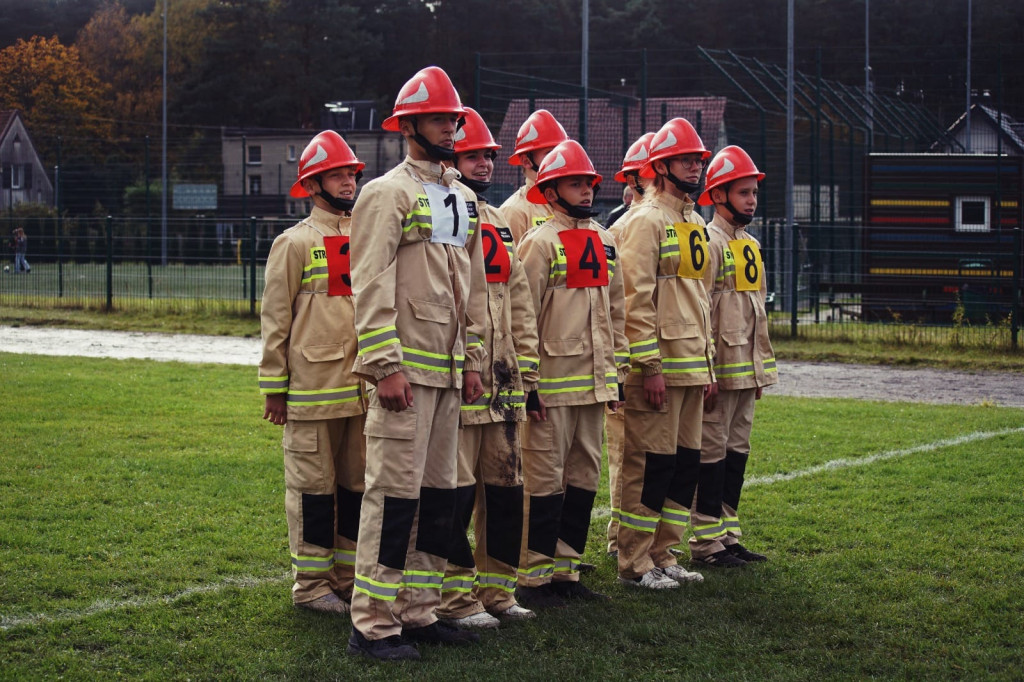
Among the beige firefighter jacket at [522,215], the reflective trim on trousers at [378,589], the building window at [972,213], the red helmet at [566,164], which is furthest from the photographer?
the building window at [972,213]

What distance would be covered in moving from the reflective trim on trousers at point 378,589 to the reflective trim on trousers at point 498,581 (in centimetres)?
82

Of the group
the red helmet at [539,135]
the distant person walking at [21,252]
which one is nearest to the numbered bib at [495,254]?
the red helmet at [539,135]

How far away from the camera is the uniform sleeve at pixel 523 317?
6.18 metres

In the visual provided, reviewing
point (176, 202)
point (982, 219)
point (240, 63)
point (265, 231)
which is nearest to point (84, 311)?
point (265, 231)

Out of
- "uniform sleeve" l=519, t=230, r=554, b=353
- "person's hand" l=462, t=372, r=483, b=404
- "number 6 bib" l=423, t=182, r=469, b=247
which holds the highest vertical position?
"number 6 bib" l=423, t=182, r=469, b=247

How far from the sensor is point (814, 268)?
2311cm

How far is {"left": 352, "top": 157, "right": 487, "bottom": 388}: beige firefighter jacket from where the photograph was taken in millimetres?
5254

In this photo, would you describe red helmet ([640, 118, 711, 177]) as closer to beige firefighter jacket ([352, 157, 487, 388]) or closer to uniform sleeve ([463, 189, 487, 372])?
uniform sleeve ([463, 189, 487, 372])

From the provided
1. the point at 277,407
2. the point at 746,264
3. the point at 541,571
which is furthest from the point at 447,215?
the point at 746,264

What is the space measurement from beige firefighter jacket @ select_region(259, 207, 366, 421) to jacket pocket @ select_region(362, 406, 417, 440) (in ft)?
2.75

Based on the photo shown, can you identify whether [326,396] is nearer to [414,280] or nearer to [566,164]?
[414,280]

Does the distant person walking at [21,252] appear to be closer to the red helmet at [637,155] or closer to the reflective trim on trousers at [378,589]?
the red helmet at [637,155]

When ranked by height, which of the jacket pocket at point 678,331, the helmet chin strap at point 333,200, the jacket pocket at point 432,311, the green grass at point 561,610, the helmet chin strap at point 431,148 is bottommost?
the green grass at point 561,610

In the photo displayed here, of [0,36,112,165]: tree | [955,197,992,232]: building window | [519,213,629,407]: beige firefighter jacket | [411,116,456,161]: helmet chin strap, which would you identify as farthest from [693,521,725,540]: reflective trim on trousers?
[0,36,112,165]: tree
